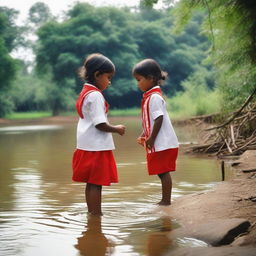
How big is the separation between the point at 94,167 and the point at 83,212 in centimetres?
60

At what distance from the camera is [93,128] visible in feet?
17.3

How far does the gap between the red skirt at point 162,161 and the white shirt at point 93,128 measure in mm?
623

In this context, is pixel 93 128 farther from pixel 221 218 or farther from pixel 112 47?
pixel 112 47

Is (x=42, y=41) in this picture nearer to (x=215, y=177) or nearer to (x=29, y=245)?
(x=215, y=177)

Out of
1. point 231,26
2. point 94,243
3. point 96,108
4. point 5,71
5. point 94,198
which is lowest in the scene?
point 94,243

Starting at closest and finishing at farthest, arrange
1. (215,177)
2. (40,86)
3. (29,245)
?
(29,245) < (215,177) < (40,86)

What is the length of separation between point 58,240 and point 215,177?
3.93m

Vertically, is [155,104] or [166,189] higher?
[155,104]

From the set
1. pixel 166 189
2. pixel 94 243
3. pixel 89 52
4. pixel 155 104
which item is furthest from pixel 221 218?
pixel 89 52

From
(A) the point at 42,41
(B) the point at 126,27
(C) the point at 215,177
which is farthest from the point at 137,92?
(C) the point at 215,177

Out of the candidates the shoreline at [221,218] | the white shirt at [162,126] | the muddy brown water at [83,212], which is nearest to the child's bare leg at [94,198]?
the muddy brown water at [83,212]

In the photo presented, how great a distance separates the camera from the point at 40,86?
170 ft

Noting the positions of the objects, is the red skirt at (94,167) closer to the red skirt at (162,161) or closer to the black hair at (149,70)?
the red skirt at (162,161)

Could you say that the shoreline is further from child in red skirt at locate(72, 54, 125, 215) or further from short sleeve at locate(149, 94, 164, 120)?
short sleeve at locate(149, 94, 164, 120)
